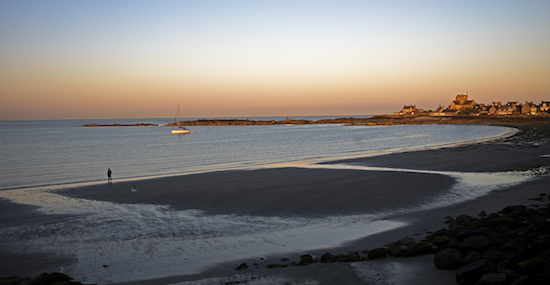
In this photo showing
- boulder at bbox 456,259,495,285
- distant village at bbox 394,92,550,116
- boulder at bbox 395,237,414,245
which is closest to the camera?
boulder at bbox 456,259,495,285

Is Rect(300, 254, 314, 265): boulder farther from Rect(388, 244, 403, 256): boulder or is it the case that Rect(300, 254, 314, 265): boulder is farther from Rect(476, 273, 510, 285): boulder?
Rect(476, 273, 510, 285): boulder

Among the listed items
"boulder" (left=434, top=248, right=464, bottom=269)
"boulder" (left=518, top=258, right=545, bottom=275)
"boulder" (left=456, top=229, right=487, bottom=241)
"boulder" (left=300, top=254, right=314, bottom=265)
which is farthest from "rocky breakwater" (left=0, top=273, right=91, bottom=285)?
"boulder" (left=456, top=229, right=487, bottom=241)

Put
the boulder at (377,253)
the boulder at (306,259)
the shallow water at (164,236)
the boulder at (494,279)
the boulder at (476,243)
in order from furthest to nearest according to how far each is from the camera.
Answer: the shallow water at (164,236) < the boulder at (377,253) < the boulder at (306,259) < the boulder at (476,243) < the boulder at (494,279)

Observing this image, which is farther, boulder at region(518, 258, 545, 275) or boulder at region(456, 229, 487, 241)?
boulder at region(456, 229, 487, 241)

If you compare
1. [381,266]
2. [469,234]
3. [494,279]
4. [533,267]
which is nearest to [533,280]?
[494,279]

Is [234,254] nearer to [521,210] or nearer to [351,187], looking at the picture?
[521,210]

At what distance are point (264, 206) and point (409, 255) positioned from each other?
820 cm

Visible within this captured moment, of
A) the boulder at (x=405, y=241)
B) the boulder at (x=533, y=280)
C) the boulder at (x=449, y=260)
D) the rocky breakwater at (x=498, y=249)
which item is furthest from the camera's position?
the boulder at (x=405, y=241)

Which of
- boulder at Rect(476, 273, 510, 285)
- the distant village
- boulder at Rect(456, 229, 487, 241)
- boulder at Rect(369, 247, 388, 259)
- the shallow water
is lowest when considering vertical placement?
the shallow water

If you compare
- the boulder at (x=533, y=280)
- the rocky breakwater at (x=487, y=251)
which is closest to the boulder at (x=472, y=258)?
the rocky breakwater at (x=487, y=251)

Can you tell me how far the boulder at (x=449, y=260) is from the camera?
26.8ft

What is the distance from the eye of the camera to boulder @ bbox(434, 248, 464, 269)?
321 inches

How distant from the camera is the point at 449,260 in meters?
8.18

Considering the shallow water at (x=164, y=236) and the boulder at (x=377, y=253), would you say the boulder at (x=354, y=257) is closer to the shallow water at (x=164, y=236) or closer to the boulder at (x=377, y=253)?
the boulder at (x=377, y=253)
